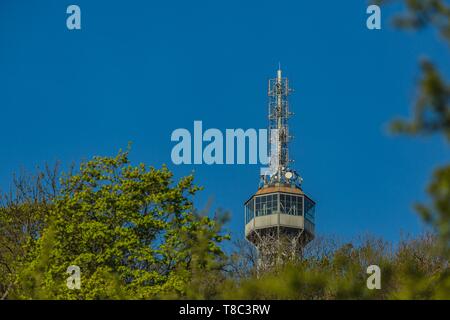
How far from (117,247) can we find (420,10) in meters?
33.1

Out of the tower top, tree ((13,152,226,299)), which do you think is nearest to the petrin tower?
the tower top

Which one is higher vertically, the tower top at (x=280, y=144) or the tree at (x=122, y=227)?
the tower top at (x=280, y=144)

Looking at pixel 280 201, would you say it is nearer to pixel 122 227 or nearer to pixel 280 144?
pixel 280 144

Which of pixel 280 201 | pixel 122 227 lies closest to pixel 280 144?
pixel 280 201

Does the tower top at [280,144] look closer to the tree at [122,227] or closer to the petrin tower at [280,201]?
the petrin tower at [280,201]

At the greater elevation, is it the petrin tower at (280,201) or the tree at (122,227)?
the petrin tower at (280,201)

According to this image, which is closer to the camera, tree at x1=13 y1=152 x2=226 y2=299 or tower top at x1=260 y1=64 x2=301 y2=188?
tree at x1=13 y1=152 x2=226 y2=299

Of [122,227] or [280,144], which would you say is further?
[280,144]

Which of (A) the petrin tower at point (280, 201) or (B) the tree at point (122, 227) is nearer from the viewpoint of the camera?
(B) the tree at point (122, 227)

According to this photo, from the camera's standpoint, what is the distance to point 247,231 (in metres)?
152

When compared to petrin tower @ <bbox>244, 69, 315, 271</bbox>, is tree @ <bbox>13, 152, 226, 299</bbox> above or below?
below

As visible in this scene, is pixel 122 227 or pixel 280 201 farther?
pixel 280 201

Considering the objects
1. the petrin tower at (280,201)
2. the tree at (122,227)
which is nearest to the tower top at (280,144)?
the petrin tower at (280,201)

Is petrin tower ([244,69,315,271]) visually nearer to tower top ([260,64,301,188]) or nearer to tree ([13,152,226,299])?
tower top ([260,64,301,188])
